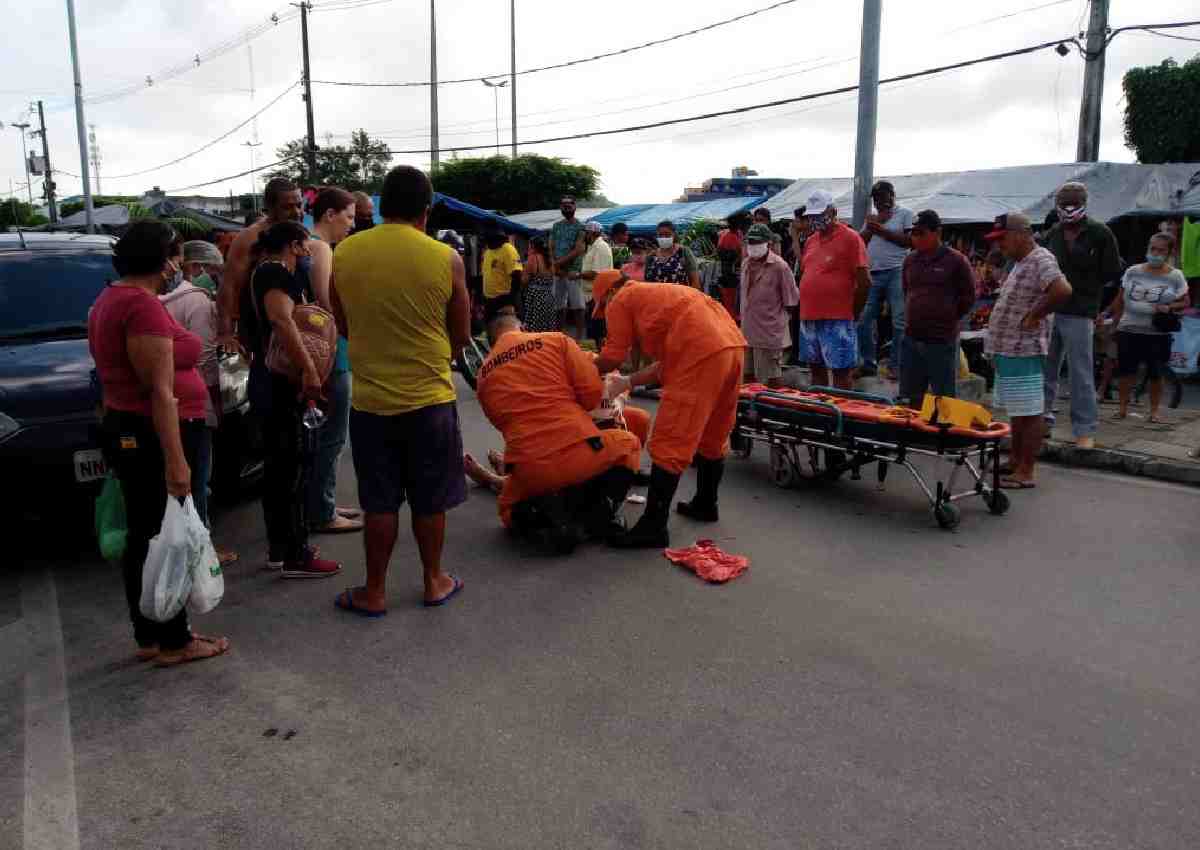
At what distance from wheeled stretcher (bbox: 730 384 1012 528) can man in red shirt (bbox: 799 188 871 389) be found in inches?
52.9

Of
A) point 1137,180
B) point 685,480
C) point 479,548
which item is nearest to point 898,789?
point 479,548

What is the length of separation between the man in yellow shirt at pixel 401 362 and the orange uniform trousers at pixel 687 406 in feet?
4.40

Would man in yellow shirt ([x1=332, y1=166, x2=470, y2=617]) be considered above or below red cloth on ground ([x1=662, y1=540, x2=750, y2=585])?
above

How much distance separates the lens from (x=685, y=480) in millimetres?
6770

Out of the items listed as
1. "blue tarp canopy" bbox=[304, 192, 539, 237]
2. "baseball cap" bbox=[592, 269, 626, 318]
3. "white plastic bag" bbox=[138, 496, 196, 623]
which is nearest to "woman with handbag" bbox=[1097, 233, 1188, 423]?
"baseball cap" bbox=[592, 269, 626, 318]

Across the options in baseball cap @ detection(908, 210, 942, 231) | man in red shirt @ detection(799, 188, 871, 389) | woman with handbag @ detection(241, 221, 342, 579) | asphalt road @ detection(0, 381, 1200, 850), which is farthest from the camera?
man in red shirt @ detection(799, 188, 871, 389)

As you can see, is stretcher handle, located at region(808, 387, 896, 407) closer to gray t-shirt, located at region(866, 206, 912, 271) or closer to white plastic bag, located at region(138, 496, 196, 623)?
gray t-shirt, located at region(866, 206, 912, 271)

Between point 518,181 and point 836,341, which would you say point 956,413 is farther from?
point 518,181

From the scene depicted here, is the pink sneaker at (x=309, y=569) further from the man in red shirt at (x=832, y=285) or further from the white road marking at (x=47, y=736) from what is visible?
the man in red shirt at (x=832, y=285)

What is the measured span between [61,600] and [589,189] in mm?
33044

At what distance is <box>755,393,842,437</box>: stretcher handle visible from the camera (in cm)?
596

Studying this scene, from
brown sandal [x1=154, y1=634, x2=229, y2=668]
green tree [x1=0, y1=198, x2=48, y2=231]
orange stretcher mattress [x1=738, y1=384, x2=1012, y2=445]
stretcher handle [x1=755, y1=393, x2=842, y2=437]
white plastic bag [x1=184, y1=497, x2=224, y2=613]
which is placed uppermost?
green tree [x1=0, y1=198, x2=48, y2=231]

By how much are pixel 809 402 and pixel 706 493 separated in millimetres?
1034

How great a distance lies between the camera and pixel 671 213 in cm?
2322
